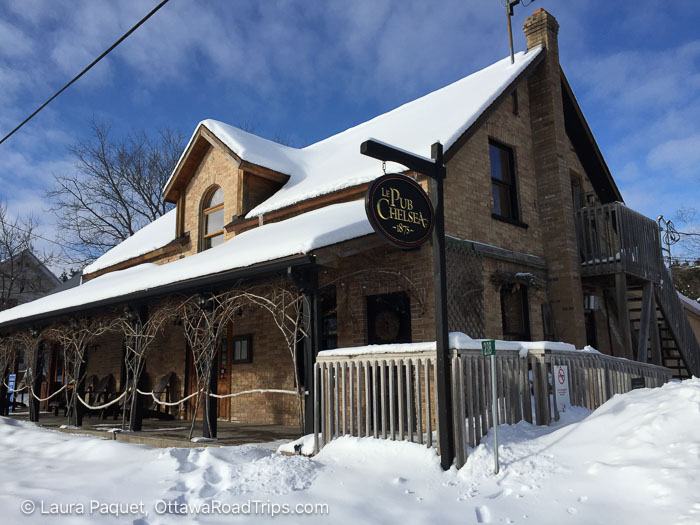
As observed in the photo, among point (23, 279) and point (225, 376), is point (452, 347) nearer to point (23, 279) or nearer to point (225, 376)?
point (225, 376)

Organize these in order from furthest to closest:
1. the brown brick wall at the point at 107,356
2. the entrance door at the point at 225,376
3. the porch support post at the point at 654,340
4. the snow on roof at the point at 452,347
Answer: the brown brick wall at the point at 107,356 < the entrance door at the point at 225,376 < the porch support post at the point at 654,340 < the snow on roof at the point at 452,347

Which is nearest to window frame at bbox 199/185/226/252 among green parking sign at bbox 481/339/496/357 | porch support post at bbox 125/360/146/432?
porch support post at bbox 125/360/146/432

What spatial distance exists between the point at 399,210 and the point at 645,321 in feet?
26.7

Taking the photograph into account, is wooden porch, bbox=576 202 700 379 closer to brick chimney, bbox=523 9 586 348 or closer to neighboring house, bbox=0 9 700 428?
neighboring house, bbox=0 9 700 428

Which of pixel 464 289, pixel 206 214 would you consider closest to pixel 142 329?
pixel 206 214

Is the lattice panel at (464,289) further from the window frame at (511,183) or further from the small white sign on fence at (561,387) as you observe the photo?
the small white sign on fence at (561,387)

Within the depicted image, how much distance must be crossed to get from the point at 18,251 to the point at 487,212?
95.5 feet

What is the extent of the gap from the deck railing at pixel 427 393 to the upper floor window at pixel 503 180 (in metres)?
4.33

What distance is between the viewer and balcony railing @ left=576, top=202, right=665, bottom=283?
37.1 feet

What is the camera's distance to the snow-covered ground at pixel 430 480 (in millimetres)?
4312

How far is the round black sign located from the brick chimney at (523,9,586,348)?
5635mm

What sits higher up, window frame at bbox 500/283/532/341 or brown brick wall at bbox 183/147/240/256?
brown brick wall at bbox 183/147/240/256

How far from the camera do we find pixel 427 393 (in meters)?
5.68

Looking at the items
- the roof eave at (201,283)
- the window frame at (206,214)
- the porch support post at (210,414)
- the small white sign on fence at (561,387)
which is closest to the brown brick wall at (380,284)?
the roof eave at (201,283)
